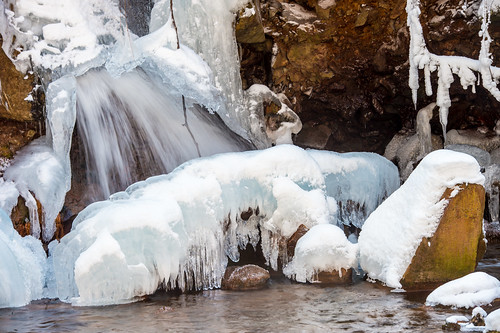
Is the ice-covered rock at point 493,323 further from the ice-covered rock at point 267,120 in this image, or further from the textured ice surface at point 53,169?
the ice-covered rock at point 267,120

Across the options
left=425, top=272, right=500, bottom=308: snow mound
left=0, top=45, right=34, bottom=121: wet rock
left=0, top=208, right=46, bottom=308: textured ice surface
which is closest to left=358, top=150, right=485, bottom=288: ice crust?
left=425, top=272, right=500, bottom=308: snow mound

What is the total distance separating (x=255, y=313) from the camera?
543cm

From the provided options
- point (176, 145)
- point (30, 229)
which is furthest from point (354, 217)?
point (30, 229)

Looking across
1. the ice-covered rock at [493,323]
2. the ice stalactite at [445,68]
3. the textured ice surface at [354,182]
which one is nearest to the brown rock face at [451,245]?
the ice-covered rock at [493,323]

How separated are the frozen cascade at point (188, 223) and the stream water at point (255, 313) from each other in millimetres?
254

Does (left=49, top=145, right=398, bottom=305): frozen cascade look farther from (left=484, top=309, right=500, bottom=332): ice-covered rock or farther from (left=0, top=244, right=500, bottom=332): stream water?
(left=484, top=309, right=500, bottom=332): ice-covered rock

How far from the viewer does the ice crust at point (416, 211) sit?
605 centimetres

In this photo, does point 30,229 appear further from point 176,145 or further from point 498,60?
point 498,60

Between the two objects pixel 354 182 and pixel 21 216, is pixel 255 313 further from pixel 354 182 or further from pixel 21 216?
pixel 21 216

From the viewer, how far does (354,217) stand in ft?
28.2

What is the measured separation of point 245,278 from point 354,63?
209 inches

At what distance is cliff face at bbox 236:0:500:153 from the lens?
31.6 feet

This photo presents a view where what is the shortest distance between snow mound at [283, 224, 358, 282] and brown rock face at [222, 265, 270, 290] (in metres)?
0.43

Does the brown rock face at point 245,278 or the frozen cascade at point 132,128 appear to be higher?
the frozen cascade at point 132,128
